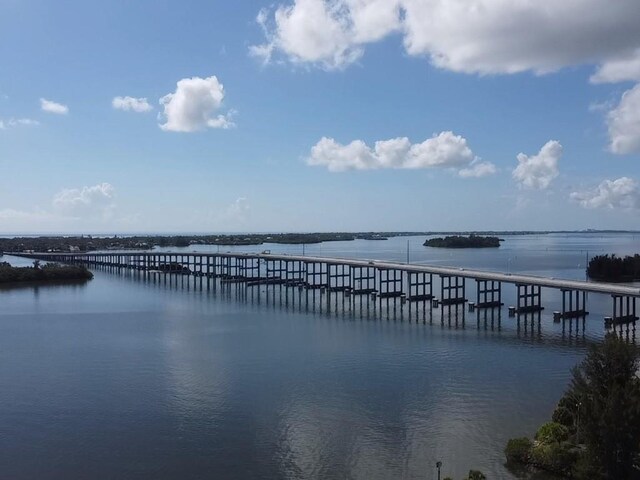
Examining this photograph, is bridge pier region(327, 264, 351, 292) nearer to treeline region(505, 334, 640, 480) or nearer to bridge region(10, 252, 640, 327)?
bridge region(10, 252, 640, 327)

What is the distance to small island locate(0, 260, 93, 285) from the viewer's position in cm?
6155

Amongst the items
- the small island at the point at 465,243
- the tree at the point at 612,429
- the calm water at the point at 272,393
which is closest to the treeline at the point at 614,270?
the calm water at the point at 272,393

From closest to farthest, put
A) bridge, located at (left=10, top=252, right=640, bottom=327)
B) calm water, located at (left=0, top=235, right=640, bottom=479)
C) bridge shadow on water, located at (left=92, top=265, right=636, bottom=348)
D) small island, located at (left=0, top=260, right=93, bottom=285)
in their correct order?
calm water, located at (left=0, top=235, right=640, bottom=479) < bridge shadow on water, located at (left=92, top=265, right=636, bottom=348) < bridge, located at (left=10, top=252, right=640, bottom=327) < small island, located at (left=0, top=260, right=93, bottom=285)

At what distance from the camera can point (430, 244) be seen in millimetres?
155125

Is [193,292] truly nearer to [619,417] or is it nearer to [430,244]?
[619,417]

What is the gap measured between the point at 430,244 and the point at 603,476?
144469mm

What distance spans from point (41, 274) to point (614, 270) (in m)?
63.1

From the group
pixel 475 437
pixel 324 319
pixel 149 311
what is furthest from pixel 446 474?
pixel 149 311

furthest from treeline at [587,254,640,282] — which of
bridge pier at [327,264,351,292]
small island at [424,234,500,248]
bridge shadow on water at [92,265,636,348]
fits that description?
small island at [424,234,500,248]

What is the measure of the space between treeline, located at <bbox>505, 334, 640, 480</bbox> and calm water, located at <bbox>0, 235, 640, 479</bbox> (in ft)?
3.73

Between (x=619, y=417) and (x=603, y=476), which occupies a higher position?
(x=619, y=417)

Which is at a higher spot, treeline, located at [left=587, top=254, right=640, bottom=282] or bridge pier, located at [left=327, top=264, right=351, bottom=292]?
treeline, located at [left=587, top=254, right=640, bottom=282]

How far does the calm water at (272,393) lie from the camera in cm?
1544

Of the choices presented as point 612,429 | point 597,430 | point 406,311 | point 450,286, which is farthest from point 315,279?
point 612,429
